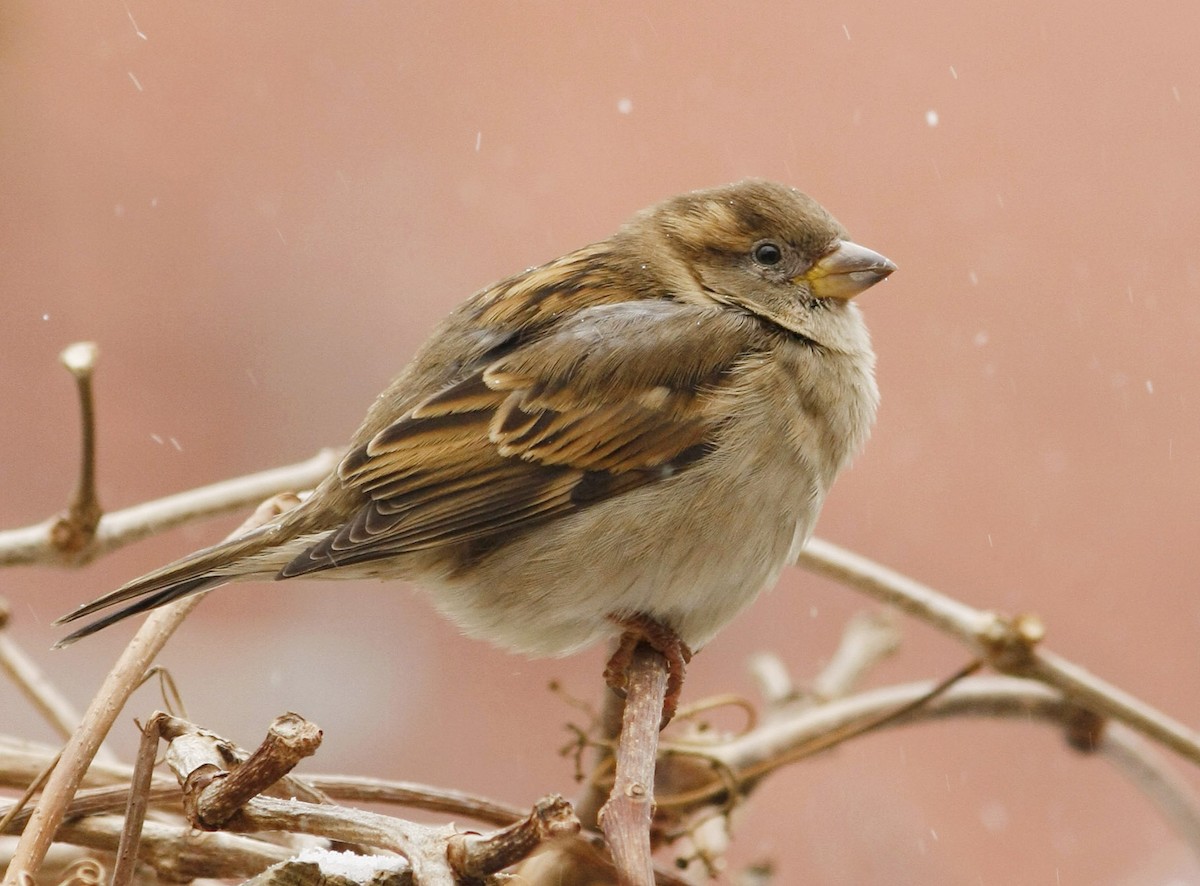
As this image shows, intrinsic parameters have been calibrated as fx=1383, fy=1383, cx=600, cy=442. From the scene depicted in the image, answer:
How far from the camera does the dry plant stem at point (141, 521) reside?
1653mm

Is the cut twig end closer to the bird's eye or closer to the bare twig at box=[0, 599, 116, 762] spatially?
the bare twig at box=[0, 599, 116, 762]

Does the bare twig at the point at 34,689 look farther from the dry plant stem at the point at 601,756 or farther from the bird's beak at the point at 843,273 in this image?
the bird's beak at the point at 843,273

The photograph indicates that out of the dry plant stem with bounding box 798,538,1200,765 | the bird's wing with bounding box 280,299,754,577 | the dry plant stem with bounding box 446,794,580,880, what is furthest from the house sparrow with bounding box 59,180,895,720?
the dry plant stem with bounding box 446,794,580,880

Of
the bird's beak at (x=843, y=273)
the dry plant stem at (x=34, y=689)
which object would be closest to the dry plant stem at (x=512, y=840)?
the dry plant stem at (x=34, y=689)

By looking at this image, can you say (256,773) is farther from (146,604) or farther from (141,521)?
(141,521)

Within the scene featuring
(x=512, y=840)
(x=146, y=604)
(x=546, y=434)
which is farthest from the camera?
(x=546, y=434)

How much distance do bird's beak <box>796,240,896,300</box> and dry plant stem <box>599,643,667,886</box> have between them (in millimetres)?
795

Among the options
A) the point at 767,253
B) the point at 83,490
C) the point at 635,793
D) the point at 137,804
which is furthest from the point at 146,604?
the point at 767,253

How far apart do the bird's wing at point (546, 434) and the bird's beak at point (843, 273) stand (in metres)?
0.28

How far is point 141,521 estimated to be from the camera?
67.7 inches

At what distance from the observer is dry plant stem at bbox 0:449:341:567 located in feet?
5.42

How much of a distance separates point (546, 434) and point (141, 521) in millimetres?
519

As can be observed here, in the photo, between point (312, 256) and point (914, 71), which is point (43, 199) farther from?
point (914, 71)

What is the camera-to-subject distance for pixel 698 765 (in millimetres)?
1860
